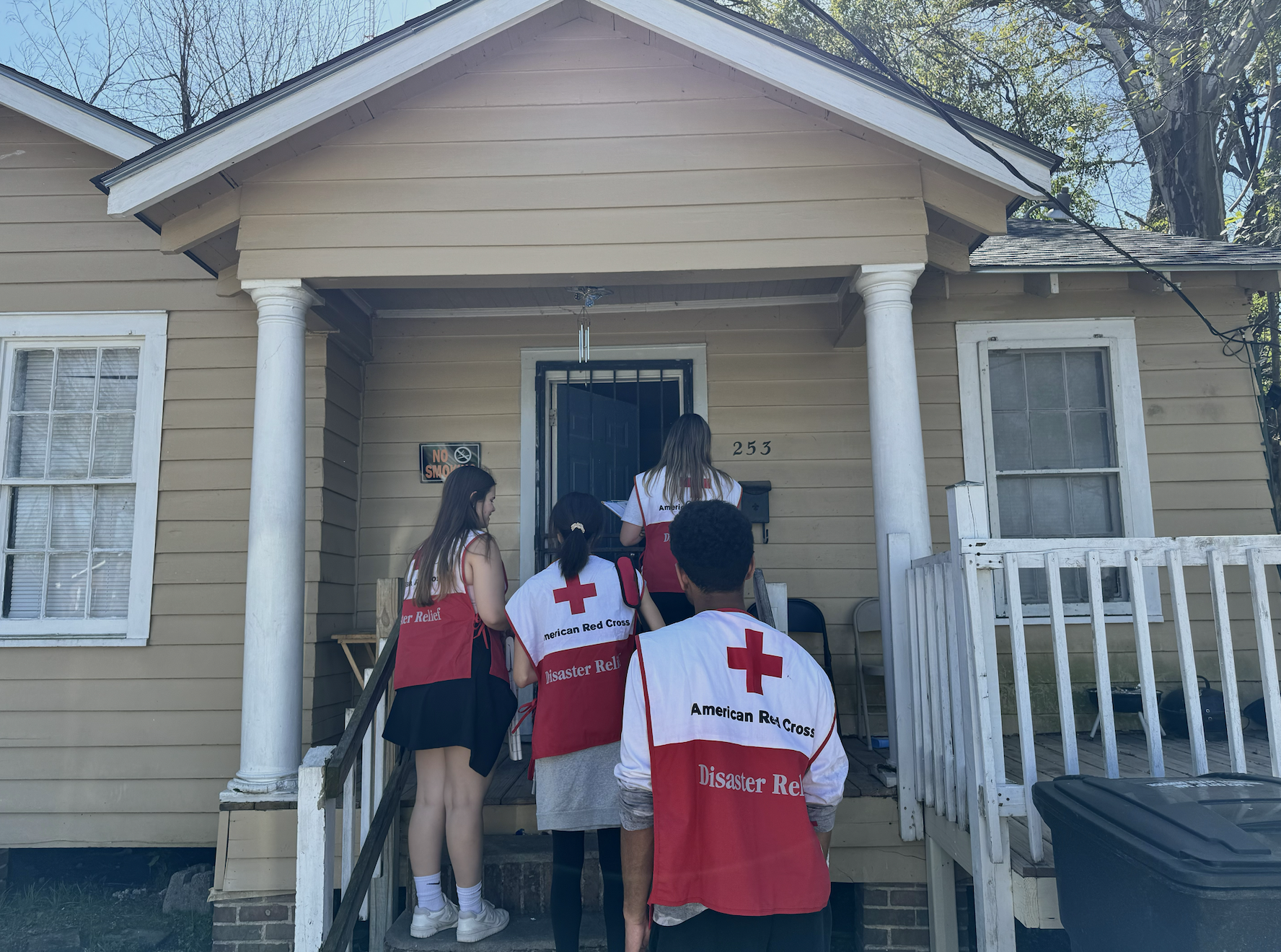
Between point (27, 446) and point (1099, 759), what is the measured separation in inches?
242

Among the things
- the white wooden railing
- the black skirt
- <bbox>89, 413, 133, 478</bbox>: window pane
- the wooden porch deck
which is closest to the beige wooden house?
<bbox>89, 413, 133, 478</bbox>: window pane

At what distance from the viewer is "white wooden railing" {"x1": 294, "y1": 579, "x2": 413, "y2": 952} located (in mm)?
3178

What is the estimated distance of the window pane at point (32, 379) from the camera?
548cm

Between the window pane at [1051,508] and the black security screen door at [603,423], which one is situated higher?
the black security screen door at [603,423]

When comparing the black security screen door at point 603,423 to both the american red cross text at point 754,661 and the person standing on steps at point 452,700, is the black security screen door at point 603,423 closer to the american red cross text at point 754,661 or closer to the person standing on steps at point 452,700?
the person standing on steps at point 452,700

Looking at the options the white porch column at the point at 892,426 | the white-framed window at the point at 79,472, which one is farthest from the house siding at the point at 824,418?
the white porch column at the point at 892,426

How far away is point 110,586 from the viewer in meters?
5.37

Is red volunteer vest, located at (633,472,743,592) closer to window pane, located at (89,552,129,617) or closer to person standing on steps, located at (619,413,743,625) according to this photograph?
person standing on steps, located at (619,413,743,625)

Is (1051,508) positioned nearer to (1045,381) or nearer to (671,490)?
(1045,381)

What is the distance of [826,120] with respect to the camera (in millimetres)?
4289

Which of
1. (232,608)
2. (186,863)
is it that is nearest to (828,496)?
(232,608)

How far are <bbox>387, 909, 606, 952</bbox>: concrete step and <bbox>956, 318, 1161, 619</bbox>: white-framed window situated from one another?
3.30 m

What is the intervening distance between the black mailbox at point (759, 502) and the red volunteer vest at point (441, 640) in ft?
8.53

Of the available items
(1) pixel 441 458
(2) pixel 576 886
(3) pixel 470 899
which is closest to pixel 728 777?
(2) pixel 576 886
